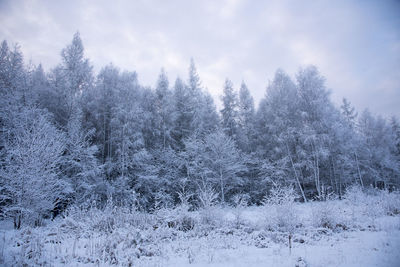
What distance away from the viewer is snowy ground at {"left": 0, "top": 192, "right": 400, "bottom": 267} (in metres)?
4.63

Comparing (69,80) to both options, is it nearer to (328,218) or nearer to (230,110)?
(230,110)

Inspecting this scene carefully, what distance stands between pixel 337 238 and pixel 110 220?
337 inches

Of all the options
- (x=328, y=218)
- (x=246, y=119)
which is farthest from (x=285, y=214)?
(x=246, y=119)

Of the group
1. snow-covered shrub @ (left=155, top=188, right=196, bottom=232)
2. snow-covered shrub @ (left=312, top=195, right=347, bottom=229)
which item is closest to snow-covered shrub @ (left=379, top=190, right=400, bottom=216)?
snow-covered shrub @ (left=312, top=195, right=347, bottom=229)

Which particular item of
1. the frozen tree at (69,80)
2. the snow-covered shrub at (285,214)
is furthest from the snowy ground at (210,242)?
the frozen tree at (69,80)

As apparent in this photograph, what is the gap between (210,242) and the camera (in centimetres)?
632

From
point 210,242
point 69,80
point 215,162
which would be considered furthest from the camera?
point 215,162

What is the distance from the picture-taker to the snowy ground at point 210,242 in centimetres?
463

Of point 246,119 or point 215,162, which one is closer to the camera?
point 215,162

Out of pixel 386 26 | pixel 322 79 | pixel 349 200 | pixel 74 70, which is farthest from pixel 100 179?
pixel 322 79

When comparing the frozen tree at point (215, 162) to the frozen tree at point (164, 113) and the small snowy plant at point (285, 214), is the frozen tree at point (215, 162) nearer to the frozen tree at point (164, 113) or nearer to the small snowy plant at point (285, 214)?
the frozen tree at point (164, 113)

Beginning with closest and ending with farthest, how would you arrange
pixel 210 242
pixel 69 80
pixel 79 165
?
pixel 210 242
pixel 79 165
pixel 69 80

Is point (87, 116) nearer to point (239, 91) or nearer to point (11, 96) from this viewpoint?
point (11, 96)

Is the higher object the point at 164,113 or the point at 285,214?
the point at 164,113
